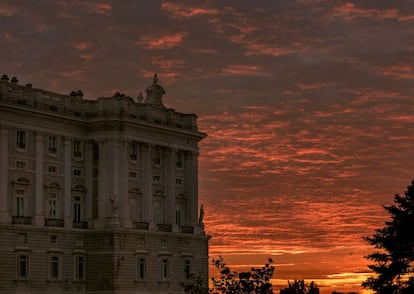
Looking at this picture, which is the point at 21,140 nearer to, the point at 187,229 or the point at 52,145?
the point at 52,145

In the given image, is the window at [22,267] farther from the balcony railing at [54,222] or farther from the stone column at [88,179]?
the stone column at [88,179]

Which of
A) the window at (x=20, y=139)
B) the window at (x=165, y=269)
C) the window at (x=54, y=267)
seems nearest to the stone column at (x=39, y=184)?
the window at (x=20, y=139)

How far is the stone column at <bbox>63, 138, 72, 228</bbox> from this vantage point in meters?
99.3

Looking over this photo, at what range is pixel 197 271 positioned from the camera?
110688 mm

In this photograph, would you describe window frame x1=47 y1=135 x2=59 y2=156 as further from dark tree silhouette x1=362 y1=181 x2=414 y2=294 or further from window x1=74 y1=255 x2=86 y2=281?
dark tree silhouette x1=362 y1=181 x2=414 y2=294

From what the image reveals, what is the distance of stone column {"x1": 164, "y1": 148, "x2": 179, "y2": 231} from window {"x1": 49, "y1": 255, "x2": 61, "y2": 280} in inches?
583

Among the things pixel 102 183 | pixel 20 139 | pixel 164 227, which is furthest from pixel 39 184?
pixel 164 227

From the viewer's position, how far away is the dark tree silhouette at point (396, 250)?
240 ft

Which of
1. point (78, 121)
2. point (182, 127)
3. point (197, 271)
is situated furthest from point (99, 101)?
point (197, 271)

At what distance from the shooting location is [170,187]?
109 m

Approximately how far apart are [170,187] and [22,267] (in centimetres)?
2067

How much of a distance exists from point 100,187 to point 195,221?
14.1 meters

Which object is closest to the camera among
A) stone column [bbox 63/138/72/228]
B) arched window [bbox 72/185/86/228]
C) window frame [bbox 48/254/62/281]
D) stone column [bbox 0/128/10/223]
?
stone column [bbox 0/128/10/223]

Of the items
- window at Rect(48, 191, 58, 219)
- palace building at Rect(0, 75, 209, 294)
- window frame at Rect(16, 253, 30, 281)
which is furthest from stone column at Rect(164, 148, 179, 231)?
window frame at Rect(16, 253, 30, 281)
